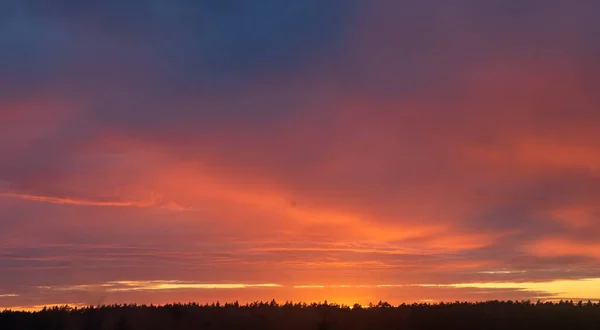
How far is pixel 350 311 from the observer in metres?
46.1

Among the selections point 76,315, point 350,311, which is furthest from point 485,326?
point 76,315

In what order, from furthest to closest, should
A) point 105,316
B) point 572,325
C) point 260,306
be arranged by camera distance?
point 260,306 → point 105,316 → point 572,325

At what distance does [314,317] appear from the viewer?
145 feet

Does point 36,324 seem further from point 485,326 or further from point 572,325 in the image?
point 572,325

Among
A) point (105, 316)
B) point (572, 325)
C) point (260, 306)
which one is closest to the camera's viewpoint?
point (572, 325)

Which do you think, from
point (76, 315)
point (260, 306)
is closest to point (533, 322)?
point (260, 306)

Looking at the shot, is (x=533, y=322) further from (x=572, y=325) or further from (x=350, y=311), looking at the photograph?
(x=350, y=311)

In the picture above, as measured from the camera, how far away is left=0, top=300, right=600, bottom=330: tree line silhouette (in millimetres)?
42844

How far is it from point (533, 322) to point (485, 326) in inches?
110

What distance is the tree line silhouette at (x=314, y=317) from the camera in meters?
42.8

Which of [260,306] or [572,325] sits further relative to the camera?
[260,306]

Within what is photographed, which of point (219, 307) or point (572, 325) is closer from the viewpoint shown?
point (572, 325)

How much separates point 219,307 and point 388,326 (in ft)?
35.2

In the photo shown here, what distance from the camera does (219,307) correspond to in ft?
156
